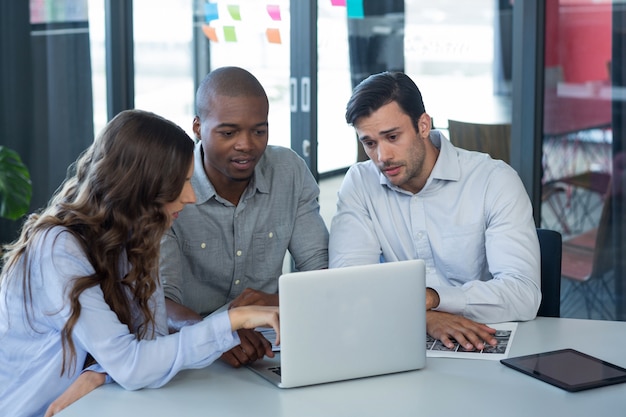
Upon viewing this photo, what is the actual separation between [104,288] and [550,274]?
4.06ft

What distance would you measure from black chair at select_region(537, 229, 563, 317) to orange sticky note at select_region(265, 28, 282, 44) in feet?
6.88

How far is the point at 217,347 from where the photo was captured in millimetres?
1747

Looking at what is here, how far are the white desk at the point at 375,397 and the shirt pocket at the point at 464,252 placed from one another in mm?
587

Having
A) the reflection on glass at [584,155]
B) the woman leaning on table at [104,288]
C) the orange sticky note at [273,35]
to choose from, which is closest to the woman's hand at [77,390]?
the woman leaning on table at [104,288]

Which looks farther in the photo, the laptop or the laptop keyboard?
the laptop keyboard

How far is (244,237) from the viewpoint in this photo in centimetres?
248

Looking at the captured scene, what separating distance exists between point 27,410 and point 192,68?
2985mm

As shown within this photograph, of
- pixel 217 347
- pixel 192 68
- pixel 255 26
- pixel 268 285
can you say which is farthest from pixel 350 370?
pixel 192 68

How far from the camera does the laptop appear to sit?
1.66 metres

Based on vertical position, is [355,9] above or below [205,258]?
above

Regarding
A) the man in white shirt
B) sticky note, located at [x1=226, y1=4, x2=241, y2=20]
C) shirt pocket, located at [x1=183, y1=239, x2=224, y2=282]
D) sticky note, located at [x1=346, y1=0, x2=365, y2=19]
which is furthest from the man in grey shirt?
sticky note, located at [x1=226, y1=4, x2=241, y2=20]

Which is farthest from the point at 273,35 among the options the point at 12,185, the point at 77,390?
the point at 77,390

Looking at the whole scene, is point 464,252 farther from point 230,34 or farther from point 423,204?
point 230,34

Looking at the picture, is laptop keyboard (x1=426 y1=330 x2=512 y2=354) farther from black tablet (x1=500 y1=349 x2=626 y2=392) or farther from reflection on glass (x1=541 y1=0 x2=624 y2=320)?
reflection on glass (x1=541 y1=0 x2=624 y2=320)
